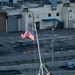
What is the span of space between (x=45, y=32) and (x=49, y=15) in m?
3.08

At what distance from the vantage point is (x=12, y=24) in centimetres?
3947

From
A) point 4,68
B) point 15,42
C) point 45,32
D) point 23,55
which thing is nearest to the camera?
point 4,68

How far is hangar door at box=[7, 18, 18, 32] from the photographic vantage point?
129 ft

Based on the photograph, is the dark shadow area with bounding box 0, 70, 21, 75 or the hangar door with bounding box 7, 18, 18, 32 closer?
the dark shadow area with bounding box 0, 70, 21, 75

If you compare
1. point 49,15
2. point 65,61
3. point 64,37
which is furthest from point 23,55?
point 49,15

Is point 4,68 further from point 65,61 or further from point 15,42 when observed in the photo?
point 15,42

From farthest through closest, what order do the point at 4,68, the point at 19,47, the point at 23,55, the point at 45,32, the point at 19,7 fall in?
the point at 19,7 < the point at 45,32 < the point at 19,47 < the point at 23,55 < the point at 4,68

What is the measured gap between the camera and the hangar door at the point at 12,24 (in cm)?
3922

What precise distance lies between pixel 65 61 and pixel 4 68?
3.16m

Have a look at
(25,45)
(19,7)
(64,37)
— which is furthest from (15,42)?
(19,7)

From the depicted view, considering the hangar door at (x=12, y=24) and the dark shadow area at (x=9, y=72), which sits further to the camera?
the hangar door at (x=12, y=24)

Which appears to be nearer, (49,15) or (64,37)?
(64,37)

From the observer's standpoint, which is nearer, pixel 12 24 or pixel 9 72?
pixel 9 72

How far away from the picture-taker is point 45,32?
127 ft
